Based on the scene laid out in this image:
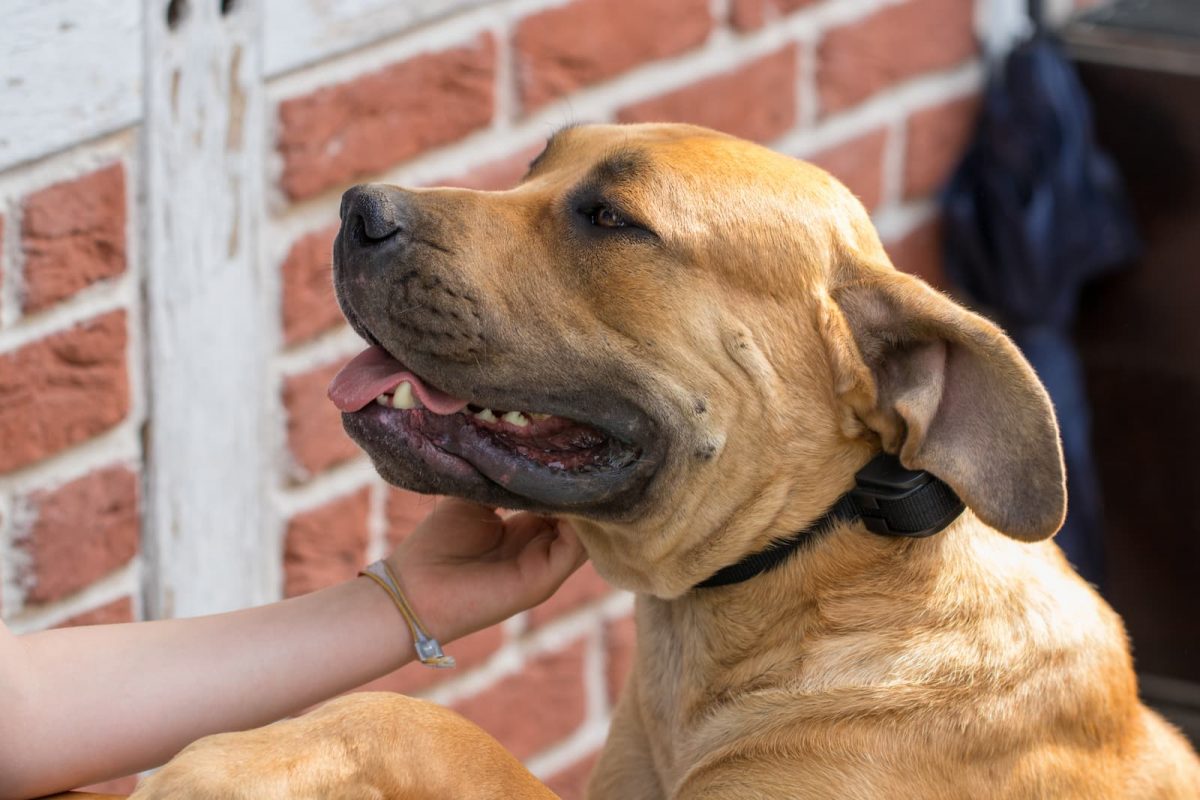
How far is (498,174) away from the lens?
3.56m

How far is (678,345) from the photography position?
250 cm

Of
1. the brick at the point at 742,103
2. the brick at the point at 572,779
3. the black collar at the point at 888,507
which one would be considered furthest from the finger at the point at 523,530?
the brick at the point at 572,779

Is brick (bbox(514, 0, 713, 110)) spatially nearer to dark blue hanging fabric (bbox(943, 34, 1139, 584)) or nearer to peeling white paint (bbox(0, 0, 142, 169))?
peeling white paint (bbox(0, 0, 142, 169))

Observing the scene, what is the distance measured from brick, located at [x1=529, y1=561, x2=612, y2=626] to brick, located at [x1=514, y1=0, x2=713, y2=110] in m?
1.15

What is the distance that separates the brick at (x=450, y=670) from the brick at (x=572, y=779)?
46 centimetres

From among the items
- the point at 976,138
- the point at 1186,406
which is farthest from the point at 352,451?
the point at 1186,406

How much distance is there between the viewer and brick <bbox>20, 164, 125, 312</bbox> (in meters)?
2.72

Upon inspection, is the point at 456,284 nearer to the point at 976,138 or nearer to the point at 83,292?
the point at 83,292

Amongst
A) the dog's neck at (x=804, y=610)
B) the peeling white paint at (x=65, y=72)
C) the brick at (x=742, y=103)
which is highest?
the peeling white paint at (x=65, y=72)

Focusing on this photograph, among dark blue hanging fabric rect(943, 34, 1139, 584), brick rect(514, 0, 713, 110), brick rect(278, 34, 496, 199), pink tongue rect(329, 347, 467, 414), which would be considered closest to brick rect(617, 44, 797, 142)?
brick rect(514, 0, 713, 110)

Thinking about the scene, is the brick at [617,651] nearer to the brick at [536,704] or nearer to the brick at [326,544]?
the brick at [536,704]

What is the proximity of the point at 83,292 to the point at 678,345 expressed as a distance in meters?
1.07

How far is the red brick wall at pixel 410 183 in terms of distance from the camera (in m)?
2.80

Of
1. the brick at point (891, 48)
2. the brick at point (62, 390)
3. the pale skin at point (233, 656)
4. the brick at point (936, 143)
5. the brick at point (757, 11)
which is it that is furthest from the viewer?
the brick at point (936, 143)
